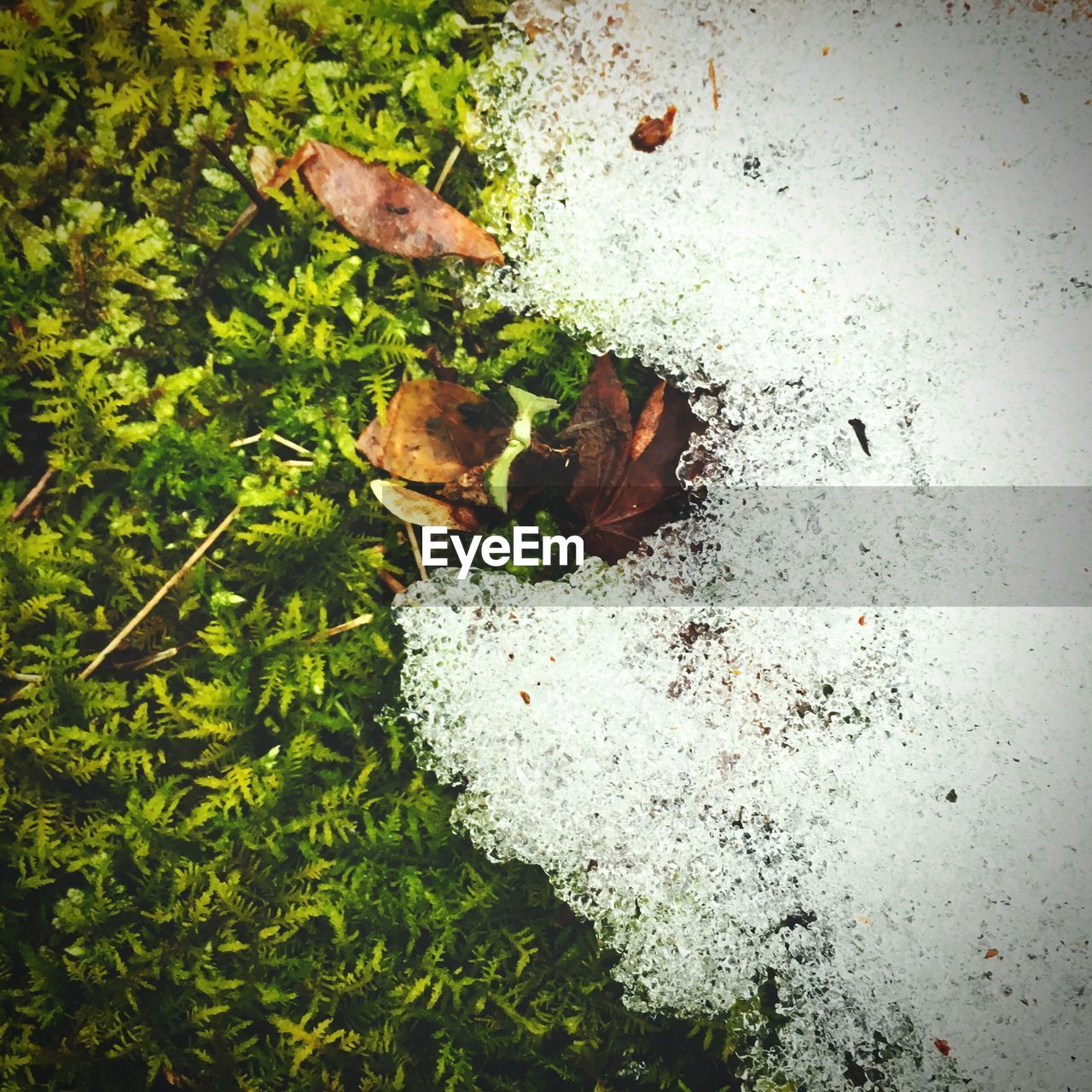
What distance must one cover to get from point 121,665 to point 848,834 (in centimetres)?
163

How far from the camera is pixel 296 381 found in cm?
180

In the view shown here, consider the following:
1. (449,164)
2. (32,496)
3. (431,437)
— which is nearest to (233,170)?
(449,164)

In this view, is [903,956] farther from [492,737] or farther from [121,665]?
[121,665]

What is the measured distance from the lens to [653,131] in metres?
1.77

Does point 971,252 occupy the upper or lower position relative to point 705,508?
upper

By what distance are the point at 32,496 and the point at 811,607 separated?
1745mm

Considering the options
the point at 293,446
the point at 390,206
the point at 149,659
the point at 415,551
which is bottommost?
the point at 149,659

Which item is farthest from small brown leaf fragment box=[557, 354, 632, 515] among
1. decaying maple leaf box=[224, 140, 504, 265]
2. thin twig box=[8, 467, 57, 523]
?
thin twig box=[8, 467, 57, 523]

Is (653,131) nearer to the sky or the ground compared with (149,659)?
nearer to the sky

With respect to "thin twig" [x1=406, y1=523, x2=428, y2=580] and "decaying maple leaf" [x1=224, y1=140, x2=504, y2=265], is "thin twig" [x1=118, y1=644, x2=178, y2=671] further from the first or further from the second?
"decaying maple leaf" [x1=224, y1=140, x2=504, y2=265]

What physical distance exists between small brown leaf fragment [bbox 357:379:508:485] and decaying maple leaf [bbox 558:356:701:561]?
0.67 ft

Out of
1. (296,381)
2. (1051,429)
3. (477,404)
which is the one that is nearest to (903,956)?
(1051,429)

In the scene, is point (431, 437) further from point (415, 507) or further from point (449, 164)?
point (449, 164)

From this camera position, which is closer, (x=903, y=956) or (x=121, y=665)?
(x=903, y=956)
